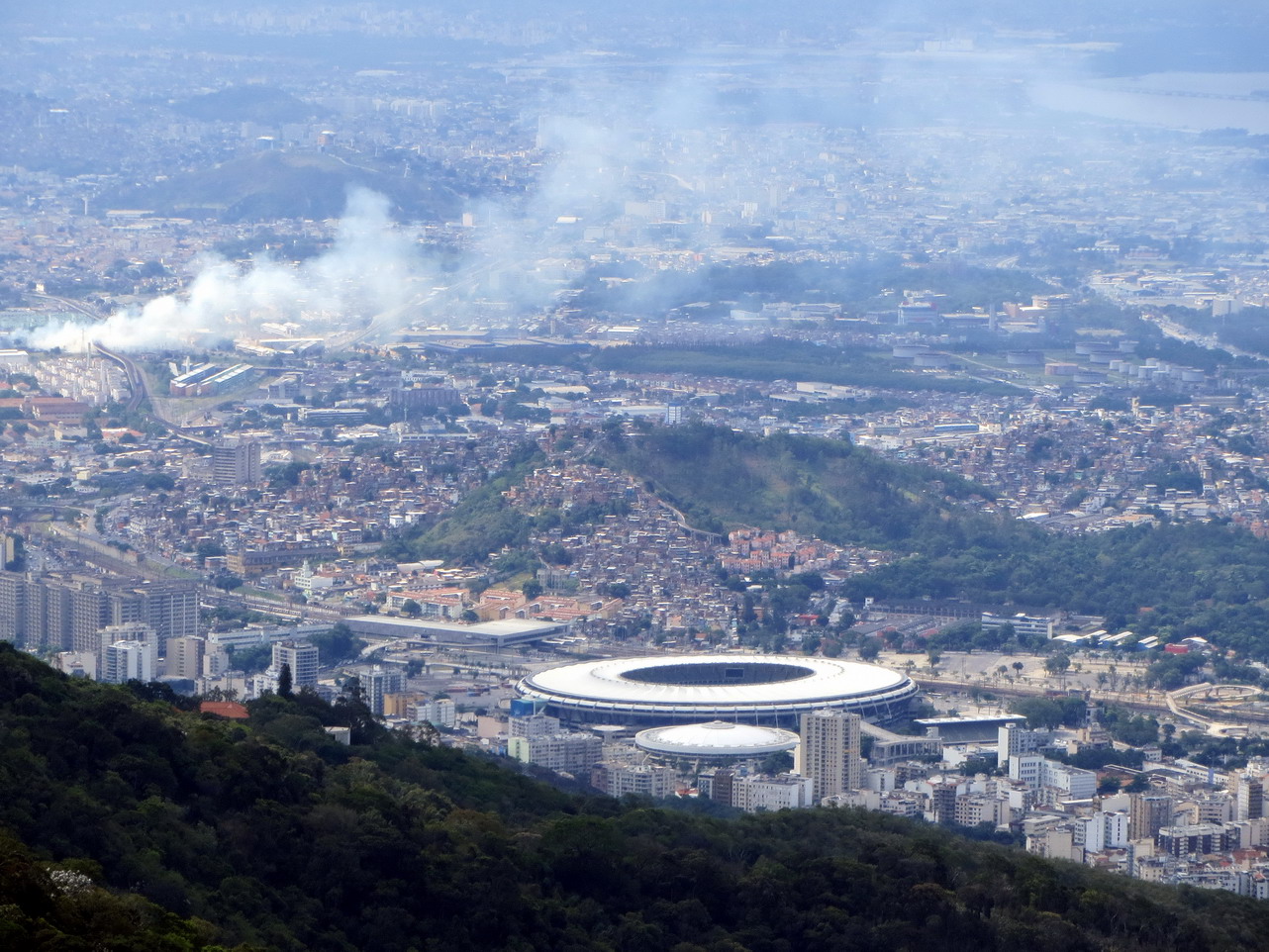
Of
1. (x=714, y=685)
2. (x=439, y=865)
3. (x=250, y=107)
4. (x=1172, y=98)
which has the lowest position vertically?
(x=714, y=685)

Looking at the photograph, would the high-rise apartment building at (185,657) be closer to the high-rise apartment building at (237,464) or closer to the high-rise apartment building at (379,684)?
the high-rise apartment building at (379,684)

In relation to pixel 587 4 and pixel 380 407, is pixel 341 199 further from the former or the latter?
pixel 587 4

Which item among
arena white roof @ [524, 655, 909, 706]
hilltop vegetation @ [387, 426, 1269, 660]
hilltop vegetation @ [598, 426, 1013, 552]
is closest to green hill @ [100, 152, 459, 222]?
hilltop vegetation @ [387, 426, 1269, 660]

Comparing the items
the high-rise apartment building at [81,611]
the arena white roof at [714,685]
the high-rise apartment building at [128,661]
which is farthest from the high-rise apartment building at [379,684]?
the high-rise apartment building at [81,611]

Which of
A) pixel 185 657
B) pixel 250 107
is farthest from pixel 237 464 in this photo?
pixel 250 107

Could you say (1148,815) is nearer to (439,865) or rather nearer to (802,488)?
(439,865)

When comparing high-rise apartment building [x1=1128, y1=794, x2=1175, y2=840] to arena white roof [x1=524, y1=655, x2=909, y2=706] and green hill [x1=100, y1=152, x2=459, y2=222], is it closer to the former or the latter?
arena white roof [x1=524, y1=655, x2=909, y2=706]

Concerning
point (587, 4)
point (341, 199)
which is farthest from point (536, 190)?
point (587, 4)
